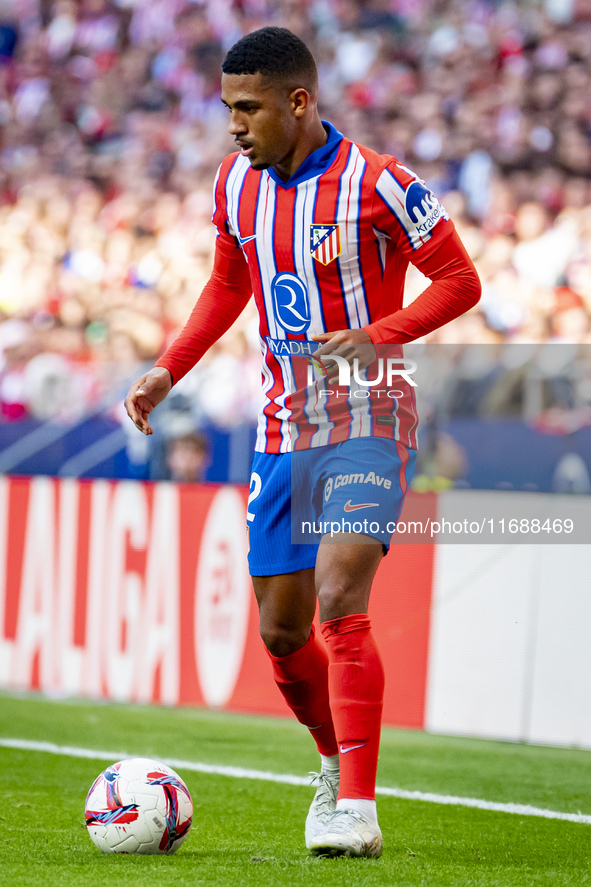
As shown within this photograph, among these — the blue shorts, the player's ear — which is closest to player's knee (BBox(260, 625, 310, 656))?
the blue shorts

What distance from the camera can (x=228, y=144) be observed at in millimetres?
12742

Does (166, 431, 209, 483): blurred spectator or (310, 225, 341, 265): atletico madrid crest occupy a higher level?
(310, 225, 341, 265): atletico madrid crest

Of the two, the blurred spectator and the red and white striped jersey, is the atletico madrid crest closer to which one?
the red and white striped jersey

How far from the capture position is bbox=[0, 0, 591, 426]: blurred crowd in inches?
335

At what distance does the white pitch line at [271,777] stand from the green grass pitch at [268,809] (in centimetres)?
8

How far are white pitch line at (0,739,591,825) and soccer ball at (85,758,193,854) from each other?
129 cm

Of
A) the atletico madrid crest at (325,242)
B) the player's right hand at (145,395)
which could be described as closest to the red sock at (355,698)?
the player's right hand at (145,395)

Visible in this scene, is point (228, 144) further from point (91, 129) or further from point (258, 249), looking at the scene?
point (258, 249)

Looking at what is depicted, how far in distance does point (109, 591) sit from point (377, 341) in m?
4.19

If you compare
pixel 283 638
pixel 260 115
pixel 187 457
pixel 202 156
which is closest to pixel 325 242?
pixel 260 115

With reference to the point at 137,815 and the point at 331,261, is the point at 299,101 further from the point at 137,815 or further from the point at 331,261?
the point at 137,815

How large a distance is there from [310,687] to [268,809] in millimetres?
743

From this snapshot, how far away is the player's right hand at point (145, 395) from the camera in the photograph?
3521 mm

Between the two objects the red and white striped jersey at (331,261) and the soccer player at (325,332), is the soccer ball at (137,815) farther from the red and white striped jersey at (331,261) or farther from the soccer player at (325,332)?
the red and white striped jersey at (331,261)
